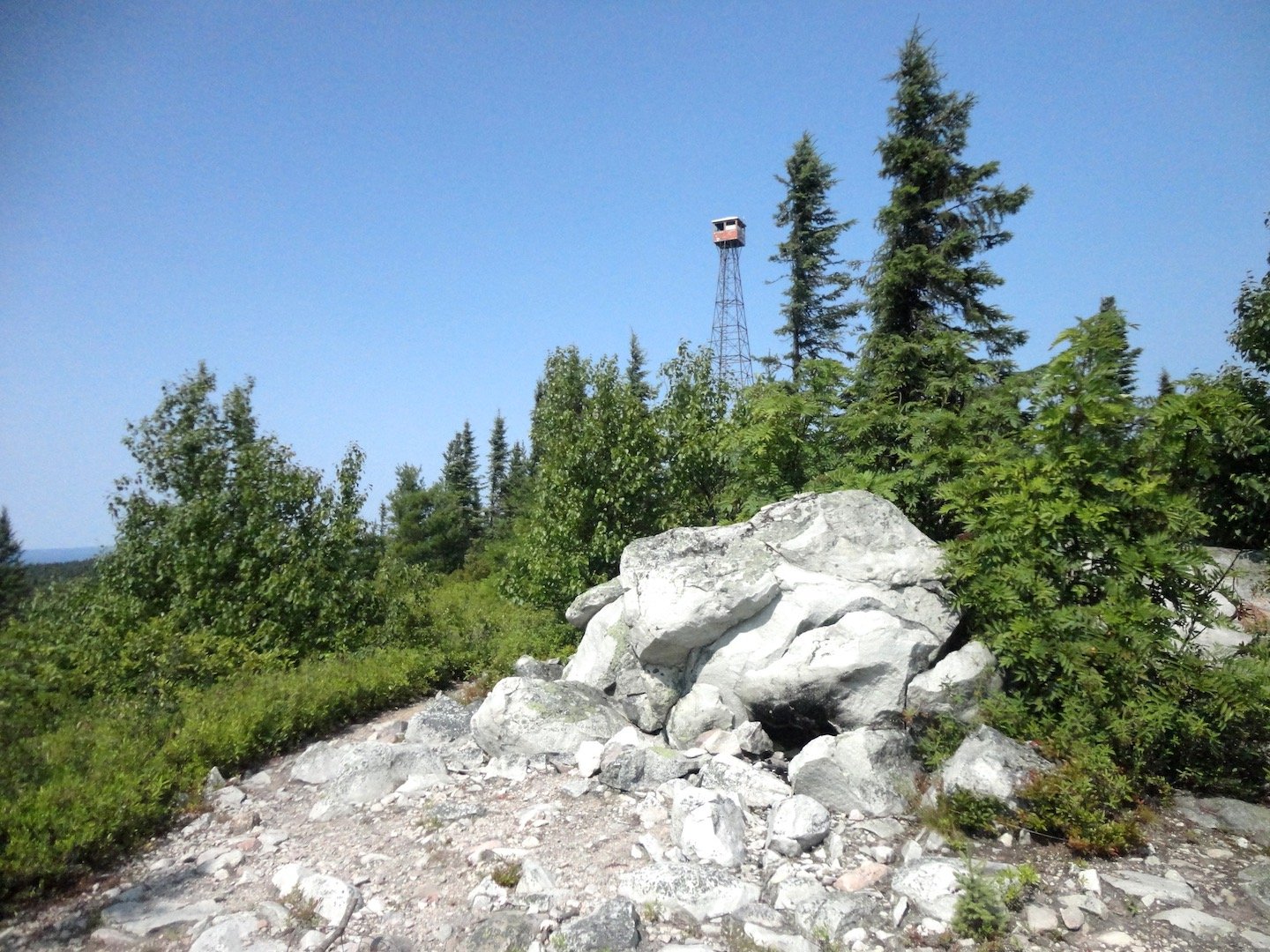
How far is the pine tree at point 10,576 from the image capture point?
13.9 meters

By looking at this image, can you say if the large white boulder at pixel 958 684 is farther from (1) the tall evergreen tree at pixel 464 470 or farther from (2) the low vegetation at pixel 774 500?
(1) the tall evergreen tree at pixel 464 470

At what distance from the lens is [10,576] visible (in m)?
20.4

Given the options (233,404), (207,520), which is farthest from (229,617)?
(233,404)

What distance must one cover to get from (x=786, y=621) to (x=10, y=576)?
21745 mm

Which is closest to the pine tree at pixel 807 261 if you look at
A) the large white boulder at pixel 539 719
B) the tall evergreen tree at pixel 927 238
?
the tall evergreen tree at pixel 927 238

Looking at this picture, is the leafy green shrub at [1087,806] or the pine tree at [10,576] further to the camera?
the pine tree at [10,576]

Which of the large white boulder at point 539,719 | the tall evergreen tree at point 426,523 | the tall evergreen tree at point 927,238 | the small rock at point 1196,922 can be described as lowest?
the small rock at point 1196,922

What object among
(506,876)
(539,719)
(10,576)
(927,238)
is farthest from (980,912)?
(10,576)

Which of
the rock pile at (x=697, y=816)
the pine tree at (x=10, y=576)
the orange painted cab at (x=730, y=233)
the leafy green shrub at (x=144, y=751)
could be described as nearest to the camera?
the rock pile at (x=697, y=816)

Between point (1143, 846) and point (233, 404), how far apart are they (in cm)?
1507

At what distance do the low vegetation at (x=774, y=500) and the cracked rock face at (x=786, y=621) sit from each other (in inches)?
24.5

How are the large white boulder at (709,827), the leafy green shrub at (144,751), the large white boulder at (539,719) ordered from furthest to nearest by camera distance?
the large white boulder at (539,719)
the leafy green shrub at (144,751)
the large white boulder at (709,827)

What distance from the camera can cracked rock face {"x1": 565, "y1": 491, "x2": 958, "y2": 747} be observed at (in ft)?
23.9

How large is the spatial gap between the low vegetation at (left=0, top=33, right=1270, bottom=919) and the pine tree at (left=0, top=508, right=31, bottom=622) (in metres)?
0.20
